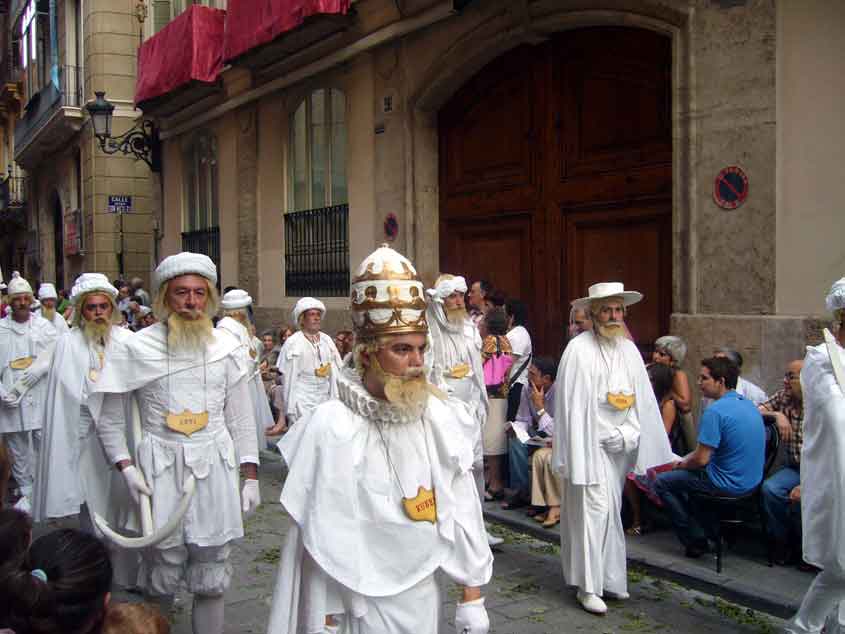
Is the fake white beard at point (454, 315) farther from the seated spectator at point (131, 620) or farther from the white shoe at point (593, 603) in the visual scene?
the seated spectator at point (131, 620)

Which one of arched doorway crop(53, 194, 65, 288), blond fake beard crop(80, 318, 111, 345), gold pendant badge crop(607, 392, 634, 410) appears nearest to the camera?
gold pendant badge crop(607, 392, 634, 410)

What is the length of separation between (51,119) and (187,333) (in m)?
23.2

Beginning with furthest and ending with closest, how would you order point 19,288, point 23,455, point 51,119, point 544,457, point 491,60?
point 51,119 < point 491,60 < point 19,288 < point 23,455 < point 544,457

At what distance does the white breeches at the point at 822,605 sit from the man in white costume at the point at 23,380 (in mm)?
6378

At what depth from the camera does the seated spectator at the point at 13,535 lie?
240cm

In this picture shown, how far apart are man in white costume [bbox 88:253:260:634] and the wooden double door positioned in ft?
18.6

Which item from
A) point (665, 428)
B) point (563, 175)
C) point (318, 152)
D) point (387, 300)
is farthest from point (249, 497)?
point (318, 152)

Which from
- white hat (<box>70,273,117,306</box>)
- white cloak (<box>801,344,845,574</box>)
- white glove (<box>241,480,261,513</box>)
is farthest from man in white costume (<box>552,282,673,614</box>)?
white hat (<box>70,273,117,306</box>)

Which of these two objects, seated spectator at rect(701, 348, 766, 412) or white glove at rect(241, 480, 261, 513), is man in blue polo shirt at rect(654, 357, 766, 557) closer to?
seated spectator at rect(701, 348, 766, 412)

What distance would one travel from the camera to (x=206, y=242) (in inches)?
744

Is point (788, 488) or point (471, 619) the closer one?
point (471, 619)

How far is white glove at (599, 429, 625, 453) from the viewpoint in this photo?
5.80 meters

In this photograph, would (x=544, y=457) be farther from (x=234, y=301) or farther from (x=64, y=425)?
(x=234, y=301)

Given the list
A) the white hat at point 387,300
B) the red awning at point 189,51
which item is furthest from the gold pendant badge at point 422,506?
the red awning at point 189,51
